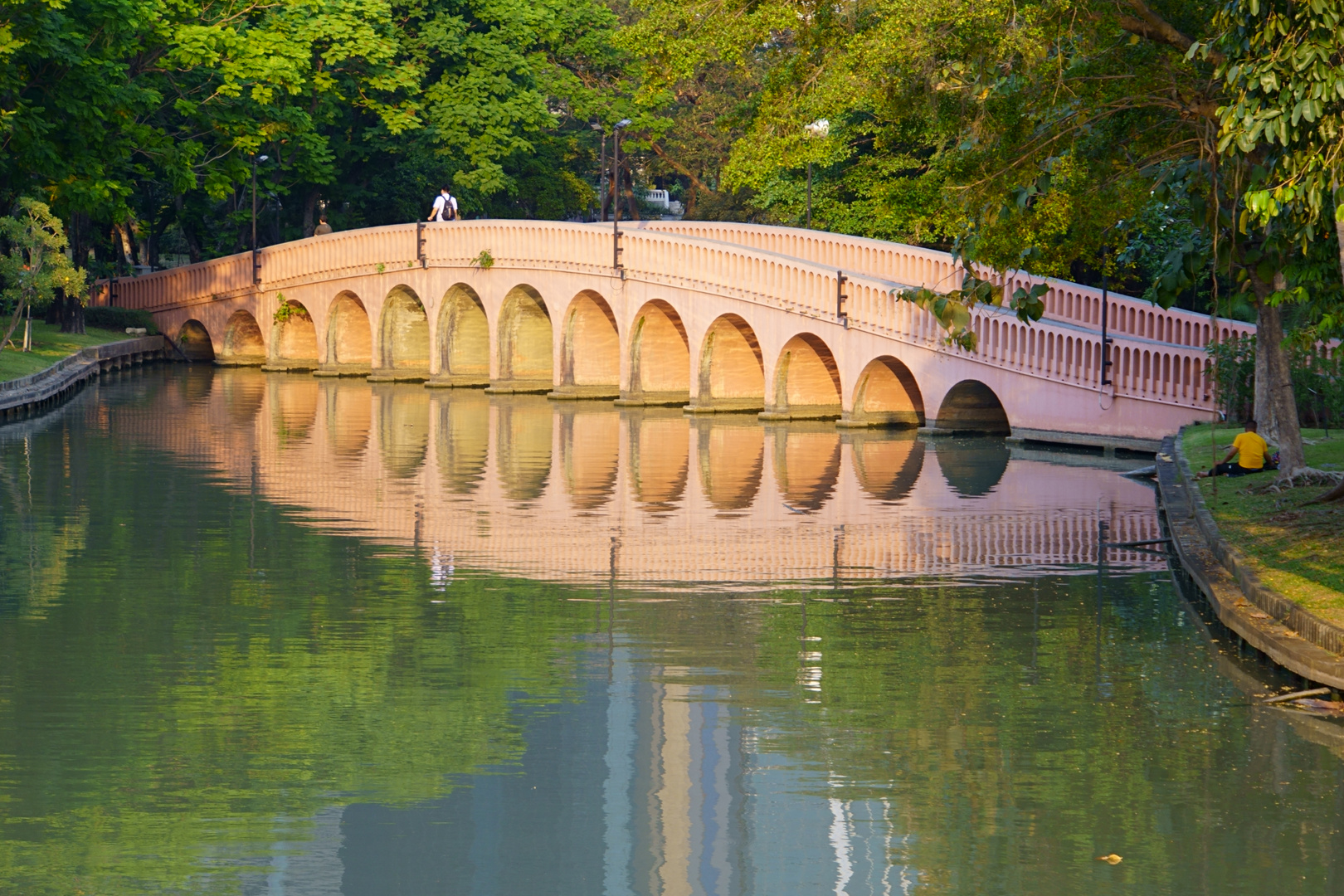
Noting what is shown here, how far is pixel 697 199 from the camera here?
65.2m

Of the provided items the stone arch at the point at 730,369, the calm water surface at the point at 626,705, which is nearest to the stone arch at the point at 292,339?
the stone arch at the point at 730,369

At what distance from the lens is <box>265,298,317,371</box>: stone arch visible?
55.2 metres

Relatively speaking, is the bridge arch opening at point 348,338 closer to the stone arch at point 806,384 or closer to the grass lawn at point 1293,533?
the stone arch at point 806,384

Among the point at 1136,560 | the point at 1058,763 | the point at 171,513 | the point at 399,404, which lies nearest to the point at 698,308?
the point at 399,404

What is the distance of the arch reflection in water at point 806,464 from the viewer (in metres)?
25.3

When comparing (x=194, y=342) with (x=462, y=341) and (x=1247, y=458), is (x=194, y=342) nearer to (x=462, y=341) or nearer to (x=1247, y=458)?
(x=462, y=341)

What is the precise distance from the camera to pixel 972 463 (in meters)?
30.1

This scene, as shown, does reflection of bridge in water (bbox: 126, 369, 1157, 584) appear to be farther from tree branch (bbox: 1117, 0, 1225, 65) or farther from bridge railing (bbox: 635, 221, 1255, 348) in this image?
tree branch (bbox: 1117, 0, 1225, 65)

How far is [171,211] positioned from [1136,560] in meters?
46.0

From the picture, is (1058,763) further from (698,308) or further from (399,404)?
(399,404)

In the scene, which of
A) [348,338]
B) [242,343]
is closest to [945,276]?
[348,338]

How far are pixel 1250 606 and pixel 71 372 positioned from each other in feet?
113

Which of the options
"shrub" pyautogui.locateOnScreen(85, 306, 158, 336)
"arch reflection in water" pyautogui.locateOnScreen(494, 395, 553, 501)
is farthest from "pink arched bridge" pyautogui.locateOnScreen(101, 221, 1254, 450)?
"arch reflection in water" pyautogui.locateOnScreen(494, 395, 553, 501)

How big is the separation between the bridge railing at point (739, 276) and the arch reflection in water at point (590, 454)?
3695 mm
